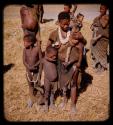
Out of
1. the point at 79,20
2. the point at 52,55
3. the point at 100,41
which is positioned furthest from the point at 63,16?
the point at 100,41

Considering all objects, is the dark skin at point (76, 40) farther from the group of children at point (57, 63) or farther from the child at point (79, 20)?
the child at point (79, 20)

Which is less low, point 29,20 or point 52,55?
point 29,20

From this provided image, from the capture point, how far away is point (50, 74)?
643cm

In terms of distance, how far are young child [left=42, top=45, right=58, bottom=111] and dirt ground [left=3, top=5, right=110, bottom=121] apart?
0.54 feet

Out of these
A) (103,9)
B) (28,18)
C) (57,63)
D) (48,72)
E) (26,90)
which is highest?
(103,9)

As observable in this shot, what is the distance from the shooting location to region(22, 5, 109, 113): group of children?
633cm

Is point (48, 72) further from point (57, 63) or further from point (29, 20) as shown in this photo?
point (29, 20)

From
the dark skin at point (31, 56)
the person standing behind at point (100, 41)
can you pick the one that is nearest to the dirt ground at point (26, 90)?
the person standing behind at point (100, 41)

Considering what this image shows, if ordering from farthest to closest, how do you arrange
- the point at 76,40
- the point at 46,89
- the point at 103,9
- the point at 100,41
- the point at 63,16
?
the point at 100,41
the point at 103,9
the point at 46,89
the point at 76,40
the point at 63,16

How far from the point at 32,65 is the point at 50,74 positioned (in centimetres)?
28

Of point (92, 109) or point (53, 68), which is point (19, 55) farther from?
point (92, 109)

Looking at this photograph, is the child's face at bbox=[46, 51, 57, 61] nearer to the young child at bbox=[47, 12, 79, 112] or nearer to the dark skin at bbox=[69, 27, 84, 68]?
the young child at bbox=[47, 12, 79, 112]

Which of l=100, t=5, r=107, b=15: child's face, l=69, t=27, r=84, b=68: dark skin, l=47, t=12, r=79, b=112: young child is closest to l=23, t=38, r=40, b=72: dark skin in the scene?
l=47, t=12, r=79, b=112: young child

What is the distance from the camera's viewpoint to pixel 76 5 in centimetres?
668
